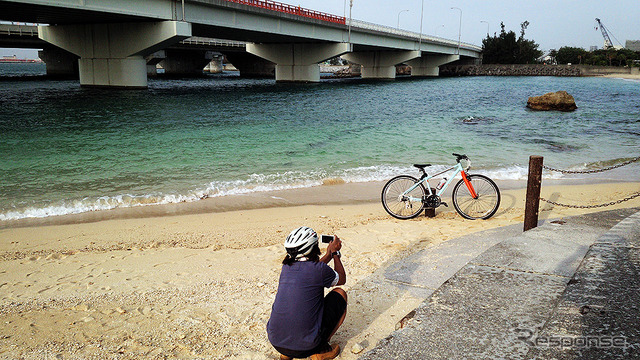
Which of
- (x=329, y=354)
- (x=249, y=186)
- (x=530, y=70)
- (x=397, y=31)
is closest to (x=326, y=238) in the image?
(x=329, y=354)

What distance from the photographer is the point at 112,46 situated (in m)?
39.3

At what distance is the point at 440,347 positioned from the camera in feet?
10.6

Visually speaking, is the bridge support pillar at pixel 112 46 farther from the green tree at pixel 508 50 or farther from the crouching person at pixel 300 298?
the green tree at pixel 508 50

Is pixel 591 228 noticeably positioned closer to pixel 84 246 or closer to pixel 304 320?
pixel 304 320

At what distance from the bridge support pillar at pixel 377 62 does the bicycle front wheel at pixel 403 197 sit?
73952mm

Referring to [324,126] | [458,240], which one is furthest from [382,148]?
[458,240]

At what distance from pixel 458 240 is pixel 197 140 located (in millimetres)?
14806

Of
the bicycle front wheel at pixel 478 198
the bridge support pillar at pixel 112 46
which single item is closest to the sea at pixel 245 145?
the bicycle front wheel at pixel 478 198

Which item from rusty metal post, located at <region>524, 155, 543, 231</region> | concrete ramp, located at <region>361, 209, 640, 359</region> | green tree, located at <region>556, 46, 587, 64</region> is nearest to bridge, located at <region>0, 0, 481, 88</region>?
rusty metal post, located at <region>524, 155, 543, 231</region>

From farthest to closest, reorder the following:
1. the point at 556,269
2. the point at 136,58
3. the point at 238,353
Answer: the point at 136,58, the point at 556,269, the point at 238,353

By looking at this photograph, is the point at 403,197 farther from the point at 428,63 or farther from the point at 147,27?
the point at 428,63

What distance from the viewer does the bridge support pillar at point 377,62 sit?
80562mm

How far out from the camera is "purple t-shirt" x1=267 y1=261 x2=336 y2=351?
11.7ft

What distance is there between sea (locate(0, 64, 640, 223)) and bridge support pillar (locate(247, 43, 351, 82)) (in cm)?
2802
